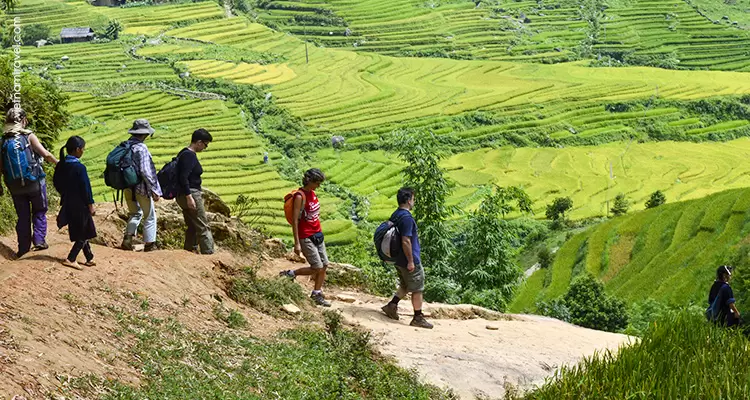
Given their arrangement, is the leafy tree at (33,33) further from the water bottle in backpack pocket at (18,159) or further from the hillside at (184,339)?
the water bottle in backpack pocket at (18,159)

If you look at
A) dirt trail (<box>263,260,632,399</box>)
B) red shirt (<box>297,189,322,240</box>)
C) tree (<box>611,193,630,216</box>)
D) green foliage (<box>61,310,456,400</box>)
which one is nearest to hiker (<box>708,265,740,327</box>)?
dirt trail (<box>263,260,632,399</box>)

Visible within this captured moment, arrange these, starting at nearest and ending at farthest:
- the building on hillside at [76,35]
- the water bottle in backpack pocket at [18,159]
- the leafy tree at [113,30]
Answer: the water bottle in backpack pocket at [18,159]
the building on hillside at [76,35]
the leafy tree at [113,30]

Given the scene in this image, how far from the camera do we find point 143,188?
8.77m

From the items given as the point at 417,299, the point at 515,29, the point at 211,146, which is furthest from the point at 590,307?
the point at 515,29

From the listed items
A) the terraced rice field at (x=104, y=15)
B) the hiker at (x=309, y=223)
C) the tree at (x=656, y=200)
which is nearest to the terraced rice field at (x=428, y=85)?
the terraced rice field at (x=104, y=15)

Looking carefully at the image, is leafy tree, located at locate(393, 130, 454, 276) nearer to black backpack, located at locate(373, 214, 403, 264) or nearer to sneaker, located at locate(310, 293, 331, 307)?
sneaker, located at locate(310, 293, 331, 307)

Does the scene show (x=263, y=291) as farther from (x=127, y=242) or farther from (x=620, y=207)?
(x=620, y=207)

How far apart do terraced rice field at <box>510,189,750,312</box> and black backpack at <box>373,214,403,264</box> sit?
1966 centimetres

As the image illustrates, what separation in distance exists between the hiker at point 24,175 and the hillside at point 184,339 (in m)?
0.34

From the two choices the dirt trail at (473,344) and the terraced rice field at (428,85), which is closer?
the dirt trail at (473,344)

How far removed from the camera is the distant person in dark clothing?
8.90 metres

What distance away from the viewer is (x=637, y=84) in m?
90.0

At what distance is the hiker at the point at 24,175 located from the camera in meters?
8.01

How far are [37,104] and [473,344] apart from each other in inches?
414
